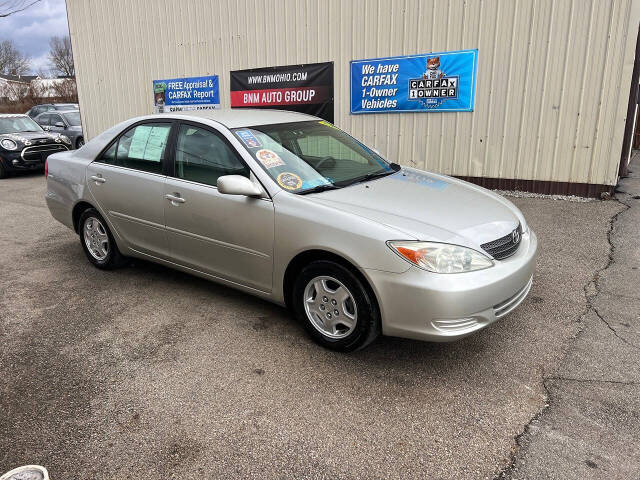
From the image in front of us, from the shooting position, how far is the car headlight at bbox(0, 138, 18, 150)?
12062 millimetres

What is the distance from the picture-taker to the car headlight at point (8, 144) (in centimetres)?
1206

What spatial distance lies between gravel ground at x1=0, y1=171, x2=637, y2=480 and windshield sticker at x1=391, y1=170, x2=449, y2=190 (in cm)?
118

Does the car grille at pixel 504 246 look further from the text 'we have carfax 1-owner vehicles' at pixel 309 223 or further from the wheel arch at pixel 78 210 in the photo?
the wheel arch at pixel 78 210

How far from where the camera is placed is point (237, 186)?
3.47 m

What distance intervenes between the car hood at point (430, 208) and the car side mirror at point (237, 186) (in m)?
0.43

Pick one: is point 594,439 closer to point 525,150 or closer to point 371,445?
point 371,445

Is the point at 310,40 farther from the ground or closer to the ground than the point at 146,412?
farther from the ground

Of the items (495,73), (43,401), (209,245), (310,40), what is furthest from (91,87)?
(43,401)

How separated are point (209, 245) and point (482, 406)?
2289 millimetres

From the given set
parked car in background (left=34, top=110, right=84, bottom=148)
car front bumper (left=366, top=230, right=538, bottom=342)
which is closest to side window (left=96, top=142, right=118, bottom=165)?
car front bumper (left=366, top=230, right=538, bottom=342)

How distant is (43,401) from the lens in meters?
2.98

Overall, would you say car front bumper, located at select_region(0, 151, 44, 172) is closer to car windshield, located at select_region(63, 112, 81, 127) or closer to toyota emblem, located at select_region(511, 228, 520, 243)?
car windshield, located at select_region(63, 112, 81, 127)

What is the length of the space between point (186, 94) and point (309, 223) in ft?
29.7

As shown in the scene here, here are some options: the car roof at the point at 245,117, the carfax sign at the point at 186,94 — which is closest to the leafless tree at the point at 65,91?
the carfax sign at the point at 186,94
